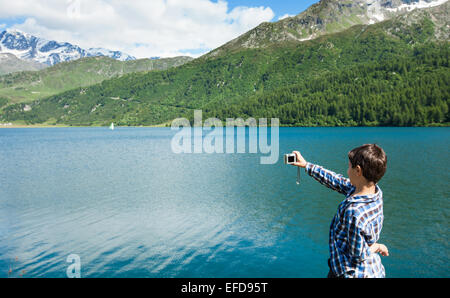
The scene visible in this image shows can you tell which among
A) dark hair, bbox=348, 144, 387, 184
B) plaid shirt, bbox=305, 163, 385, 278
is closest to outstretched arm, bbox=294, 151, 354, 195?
plaid shirt, bbox=305, 163, 385, 278

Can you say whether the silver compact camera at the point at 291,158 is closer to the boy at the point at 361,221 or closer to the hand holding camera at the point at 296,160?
the hand holding camera at the point at 296,160

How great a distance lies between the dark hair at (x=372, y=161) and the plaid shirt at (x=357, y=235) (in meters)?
0.21

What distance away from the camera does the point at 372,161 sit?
474 cm

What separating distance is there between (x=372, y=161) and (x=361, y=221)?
0.92 m

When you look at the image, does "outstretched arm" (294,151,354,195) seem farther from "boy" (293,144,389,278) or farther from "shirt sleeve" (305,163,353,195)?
"boy" (293,144,389,278)

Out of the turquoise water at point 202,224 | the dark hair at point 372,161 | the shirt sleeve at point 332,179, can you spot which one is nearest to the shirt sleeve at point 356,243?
the dark hair at point 372,161

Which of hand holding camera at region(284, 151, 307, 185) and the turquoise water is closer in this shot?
hand holding camera at region(284, 151, 307, 185)

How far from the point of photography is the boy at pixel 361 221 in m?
4.79

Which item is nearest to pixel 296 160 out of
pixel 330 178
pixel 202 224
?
pixel 330 178

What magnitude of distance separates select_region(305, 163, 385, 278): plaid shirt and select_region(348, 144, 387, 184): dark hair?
0.68 ft

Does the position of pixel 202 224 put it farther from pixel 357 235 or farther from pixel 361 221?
pixel 361 221

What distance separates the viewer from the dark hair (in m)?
4.73

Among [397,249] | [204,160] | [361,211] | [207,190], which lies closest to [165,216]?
[207,190]

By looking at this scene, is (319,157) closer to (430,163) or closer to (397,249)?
(430,163)
